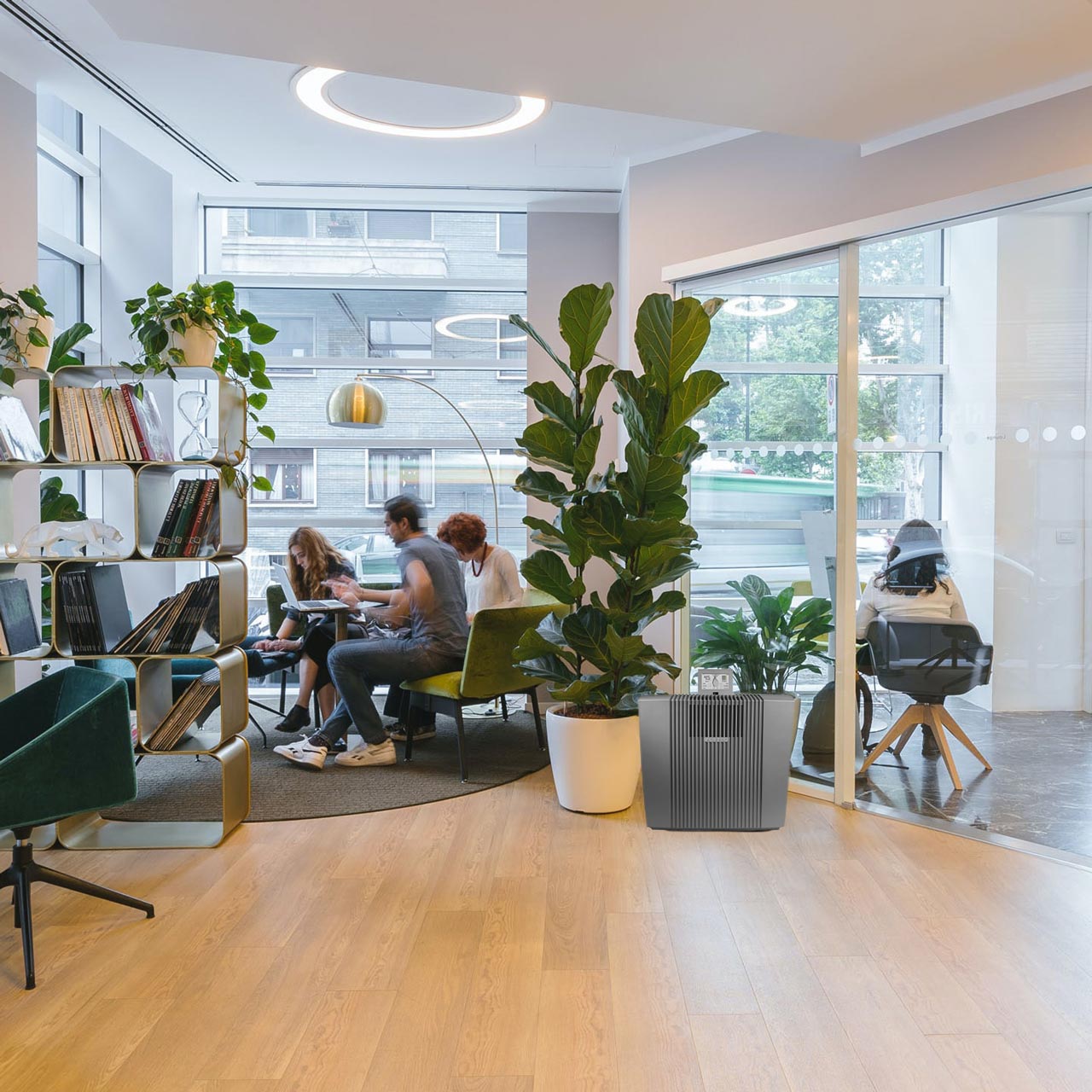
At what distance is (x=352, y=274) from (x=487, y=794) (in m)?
3.70

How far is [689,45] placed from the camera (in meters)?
3.26

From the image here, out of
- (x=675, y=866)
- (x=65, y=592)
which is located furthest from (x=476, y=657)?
(x=65, y=592)

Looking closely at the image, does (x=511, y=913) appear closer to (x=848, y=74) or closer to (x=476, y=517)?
(x=476, y=517)

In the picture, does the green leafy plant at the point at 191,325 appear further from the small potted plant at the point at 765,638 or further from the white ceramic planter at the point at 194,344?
the small potted plant at the point at 765,638

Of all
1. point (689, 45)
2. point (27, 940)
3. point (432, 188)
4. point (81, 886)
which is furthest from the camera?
point (432, 188)

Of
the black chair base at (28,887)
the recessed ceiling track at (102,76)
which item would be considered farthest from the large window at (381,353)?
the black chair base at (28,887)

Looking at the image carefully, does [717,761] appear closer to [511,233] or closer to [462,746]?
[462,746]

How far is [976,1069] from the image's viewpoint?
2.16m

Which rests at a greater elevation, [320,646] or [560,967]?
[320,646]

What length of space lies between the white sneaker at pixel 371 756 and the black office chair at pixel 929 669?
221 cm

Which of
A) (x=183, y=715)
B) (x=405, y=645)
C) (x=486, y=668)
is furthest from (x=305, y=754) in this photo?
(x=183, y=715)

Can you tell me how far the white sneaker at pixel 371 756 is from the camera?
189 inches

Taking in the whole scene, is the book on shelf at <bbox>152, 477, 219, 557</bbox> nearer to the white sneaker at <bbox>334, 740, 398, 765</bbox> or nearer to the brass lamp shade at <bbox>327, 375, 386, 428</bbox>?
the white sneaker at <bbox>334, 740, 398, 765</bbox>

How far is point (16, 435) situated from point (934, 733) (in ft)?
12.0
